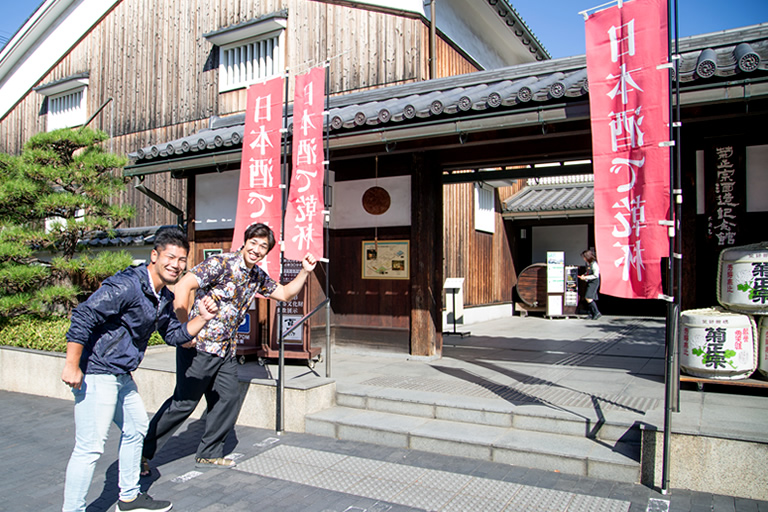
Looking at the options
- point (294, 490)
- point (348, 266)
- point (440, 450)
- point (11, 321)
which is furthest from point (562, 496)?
point (11, 321)

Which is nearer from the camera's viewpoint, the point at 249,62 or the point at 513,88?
the point at 513,88

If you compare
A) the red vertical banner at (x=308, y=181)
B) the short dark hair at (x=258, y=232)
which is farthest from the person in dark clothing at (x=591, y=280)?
the short dark hair at (x=258, y=232)

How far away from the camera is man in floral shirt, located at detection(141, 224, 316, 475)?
15.8 feet

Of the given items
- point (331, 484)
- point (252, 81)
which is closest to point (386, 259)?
point (331, 484)

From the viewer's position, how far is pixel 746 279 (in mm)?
5715

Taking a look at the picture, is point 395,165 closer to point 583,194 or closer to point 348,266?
point 348,266

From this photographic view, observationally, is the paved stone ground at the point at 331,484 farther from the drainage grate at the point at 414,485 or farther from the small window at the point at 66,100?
the small window at the point at 66,100

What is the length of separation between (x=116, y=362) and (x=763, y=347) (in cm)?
606

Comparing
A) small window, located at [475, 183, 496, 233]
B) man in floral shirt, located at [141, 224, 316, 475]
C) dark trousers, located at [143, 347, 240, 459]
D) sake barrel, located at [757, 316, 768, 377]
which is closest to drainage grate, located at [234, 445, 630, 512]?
dark trousers, located at [143, 347, 240, 459]

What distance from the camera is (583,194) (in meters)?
17.6

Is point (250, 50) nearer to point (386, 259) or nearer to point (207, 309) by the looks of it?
point (386, 259)

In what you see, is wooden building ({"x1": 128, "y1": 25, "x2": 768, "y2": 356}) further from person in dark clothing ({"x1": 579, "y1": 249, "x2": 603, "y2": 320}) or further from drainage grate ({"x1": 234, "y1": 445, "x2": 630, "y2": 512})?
person in dark clothing ({"x1": 579, "y1": 249, "x2": 603, "y2": 320})

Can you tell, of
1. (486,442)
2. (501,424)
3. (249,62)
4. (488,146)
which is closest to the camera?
(486,442)

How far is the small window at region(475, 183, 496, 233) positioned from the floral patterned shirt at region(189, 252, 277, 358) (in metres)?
10.8
